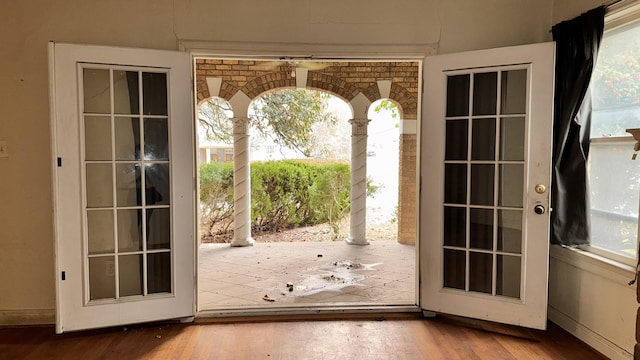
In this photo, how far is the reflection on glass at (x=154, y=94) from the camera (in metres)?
3.04

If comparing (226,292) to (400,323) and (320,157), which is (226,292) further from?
(320,157)

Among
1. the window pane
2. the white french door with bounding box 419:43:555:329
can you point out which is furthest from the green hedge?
the window pane

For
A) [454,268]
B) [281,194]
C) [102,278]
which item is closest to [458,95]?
[454,268]

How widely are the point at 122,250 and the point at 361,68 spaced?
185 inches

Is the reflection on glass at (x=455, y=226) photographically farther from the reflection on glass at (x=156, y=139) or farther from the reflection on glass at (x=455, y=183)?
the reflection on glass at (x=156, y=139)

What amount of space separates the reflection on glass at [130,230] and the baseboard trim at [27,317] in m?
0.82

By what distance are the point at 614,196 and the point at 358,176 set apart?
4.01 meters

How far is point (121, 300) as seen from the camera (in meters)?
3.03

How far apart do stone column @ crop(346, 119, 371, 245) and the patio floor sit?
0.30 metres

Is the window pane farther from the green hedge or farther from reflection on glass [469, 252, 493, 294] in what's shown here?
the green hedge

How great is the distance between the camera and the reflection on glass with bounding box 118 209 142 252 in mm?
3064

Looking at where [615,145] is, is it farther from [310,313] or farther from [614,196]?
[310,313]

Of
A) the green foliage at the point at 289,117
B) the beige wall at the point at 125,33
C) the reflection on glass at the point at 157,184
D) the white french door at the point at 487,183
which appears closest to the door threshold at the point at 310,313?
the white french door at the point at 487,183

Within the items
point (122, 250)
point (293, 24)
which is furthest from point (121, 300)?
point (293, 24)
